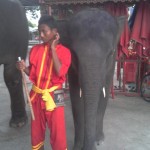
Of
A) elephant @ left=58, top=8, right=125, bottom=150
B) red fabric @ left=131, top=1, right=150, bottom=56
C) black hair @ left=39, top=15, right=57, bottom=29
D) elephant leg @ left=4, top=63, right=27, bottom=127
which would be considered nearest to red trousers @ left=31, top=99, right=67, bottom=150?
elephant @ left=58, top=8, right=125, bottom=150

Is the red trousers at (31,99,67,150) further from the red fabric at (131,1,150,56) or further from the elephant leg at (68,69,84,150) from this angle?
the red fabric at (131,1,150,56)

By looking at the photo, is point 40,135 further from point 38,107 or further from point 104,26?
point 104,26

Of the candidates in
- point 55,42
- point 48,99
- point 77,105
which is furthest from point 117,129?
point 55,42

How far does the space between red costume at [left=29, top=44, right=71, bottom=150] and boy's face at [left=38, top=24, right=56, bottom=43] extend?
0.33 feet

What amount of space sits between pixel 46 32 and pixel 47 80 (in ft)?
1.41

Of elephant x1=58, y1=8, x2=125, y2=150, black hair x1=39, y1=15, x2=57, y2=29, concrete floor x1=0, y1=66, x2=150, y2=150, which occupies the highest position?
black hair x1=39, y1=15, x2=57, y2=29

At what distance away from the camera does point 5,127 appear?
4.46 meters

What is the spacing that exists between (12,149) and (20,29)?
151cm

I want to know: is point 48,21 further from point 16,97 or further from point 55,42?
point 16,97

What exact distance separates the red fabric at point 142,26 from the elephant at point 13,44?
5.00ft

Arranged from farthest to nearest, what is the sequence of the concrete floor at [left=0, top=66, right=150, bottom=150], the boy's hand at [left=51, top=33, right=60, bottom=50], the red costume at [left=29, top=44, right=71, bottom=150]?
1. the concrete floor at [left=0, top=66, right=150, bottom=150]
2. the red costume at [left=29, top=44, right=71, bottom=150]
3. the boy's hand at [left=51, top=33, right=60, bottom=50]

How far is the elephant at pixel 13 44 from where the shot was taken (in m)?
3.88

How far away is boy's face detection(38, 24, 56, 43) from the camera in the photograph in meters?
2.76

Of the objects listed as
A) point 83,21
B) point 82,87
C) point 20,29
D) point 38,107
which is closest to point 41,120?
point 38,107
